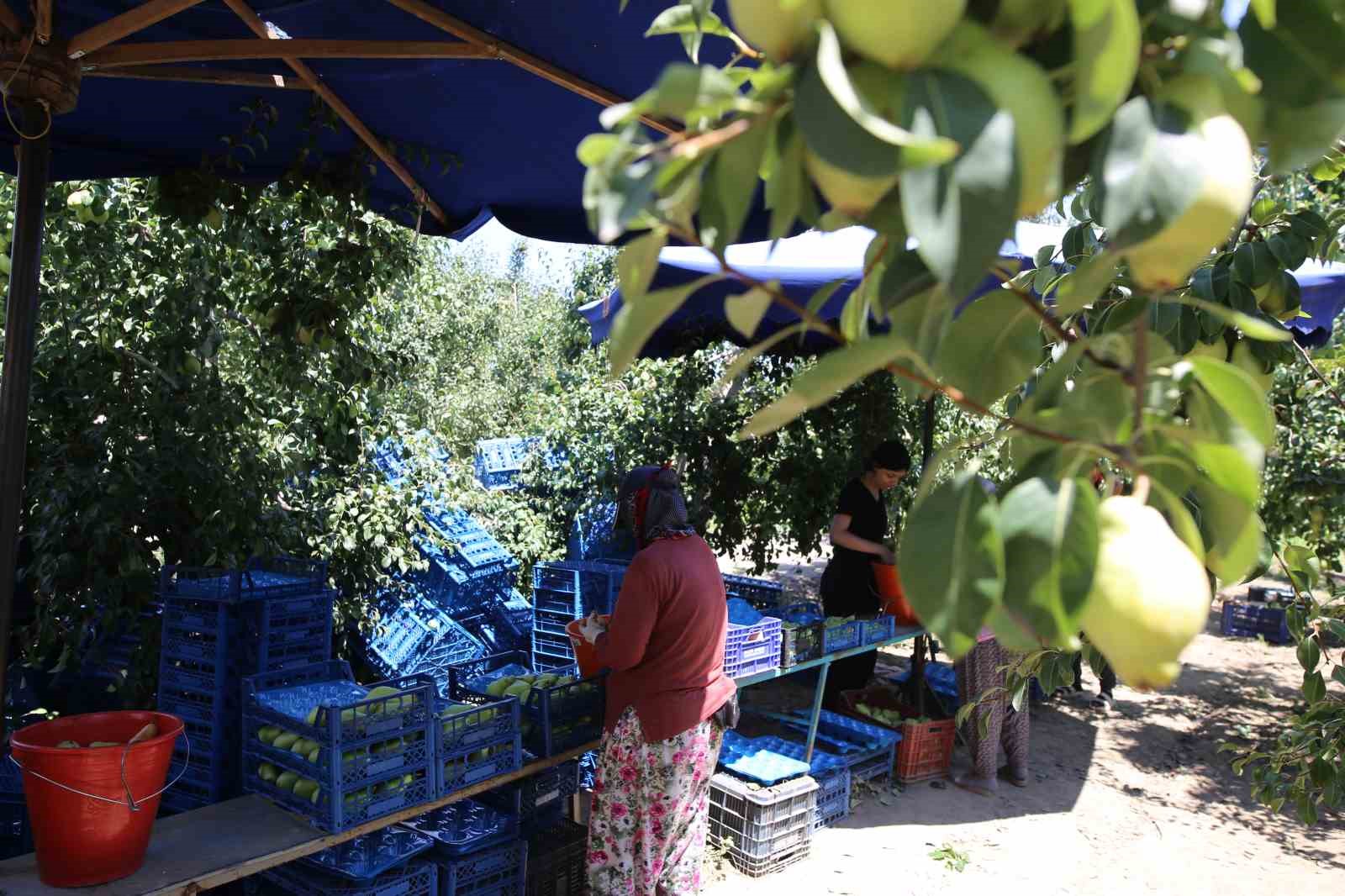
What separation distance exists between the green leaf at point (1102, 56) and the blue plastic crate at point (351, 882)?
311 cm

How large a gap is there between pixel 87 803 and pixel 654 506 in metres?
1.80

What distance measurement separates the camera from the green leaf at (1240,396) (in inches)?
16.9

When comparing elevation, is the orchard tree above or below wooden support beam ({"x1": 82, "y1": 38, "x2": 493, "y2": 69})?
below

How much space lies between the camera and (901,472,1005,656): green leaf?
0.39 metres

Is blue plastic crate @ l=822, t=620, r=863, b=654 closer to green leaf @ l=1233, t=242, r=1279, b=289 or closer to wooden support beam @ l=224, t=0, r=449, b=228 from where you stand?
wooden support beam @ l=224, t=0, r=449, b=228

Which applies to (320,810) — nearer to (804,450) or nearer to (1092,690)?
(804,450)

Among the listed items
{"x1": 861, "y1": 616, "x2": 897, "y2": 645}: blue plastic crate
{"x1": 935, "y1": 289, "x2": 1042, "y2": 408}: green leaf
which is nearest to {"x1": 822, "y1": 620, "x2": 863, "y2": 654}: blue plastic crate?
{"x1": 861, "y1": 616, "x2": 897, "y2": 645}: blue plastic crate

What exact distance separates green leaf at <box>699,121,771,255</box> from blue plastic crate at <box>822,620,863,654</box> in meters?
4.14

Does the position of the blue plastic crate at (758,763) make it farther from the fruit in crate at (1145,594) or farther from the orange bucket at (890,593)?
the fruit in crate at (1145,594)

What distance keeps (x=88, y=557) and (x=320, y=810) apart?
51.5 inches

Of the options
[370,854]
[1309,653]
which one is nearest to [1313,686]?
[1309,653]

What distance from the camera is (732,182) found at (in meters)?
0.43

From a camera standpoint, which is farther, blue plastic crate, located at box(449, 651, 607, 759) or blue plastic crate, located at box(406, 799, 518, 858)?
blue plastic crate, located at box(449, 651, 607, 759)

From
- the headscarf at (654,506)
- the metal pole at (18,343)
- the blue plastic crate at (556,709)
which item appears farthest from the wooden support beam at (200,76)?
the blue plastic crate at (556,709)
